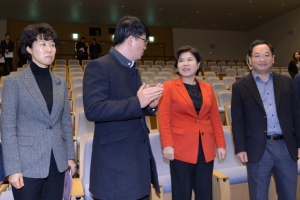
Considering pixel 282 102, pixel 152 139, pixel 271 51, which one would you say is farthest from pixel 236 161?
Answer: pixel 271 51

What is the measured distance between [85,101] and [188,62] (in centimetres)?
84

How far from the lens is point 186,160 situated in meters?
1.54

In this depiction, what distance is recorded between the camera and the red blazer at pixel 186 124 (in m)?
1.56

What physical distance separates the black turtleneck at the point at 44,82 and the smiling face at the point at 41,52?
0.08 ft

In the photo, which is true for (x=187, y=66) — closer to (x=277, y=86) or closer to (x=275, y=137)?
(x=277, y=86)

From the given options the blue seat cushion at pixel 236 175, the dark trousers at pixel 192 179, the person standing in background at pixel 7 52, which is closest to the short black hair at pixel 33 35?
the dark trousers at pixel 192 179

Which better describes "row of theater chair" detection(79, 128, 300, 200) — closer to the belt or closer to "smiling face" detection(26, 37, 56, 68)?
the belt

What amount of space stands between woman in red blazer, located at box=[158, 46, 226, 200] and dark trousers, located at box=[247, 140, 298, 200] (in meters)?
0.24

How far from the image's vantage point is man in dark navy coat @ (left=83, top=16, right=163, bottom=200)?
1.02m

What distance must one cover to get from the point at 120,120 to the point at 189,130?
627 millimetres

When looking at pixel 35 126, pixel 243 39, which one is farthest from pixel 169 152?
pixel 243 39

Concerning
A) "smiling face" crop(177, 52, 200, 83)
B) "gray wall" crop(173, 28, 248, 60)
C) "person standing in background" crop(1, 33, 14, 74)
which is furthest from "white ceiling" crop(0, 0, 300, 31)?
"smiling face" crop(177, 52, 200, 83)

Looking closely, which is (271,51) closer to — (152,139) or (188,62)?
(188,62)

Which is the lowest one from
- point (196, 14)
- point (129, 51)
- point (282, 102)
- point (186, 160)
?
point (186, 160)
